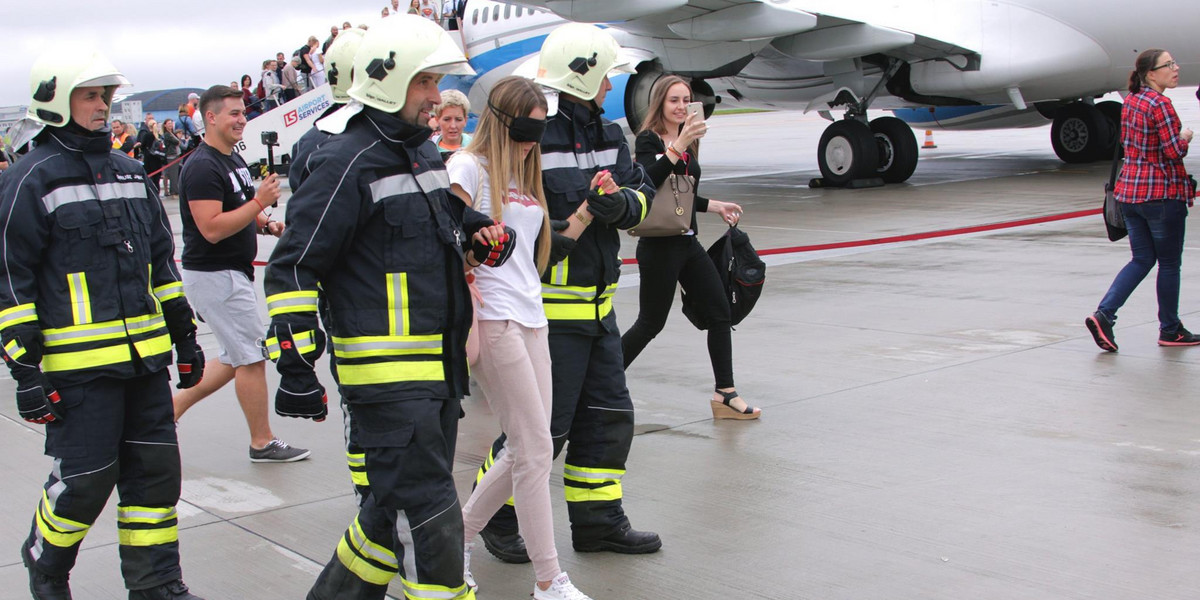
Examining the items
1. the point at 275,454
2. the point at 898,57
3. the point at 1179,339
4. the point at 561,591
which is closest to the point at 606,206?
the point at 561,591

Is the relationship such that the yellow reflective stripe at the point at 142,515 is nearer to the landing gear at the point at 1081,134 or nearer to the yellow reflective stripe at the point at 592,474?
the yellow reflective stripe at the point at 592,474

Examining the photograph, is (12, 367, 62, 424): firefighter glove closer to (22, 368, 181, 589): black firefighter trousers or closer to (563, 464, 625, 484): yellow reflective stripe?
(22, 368, 181, 589): black firefighter trousers

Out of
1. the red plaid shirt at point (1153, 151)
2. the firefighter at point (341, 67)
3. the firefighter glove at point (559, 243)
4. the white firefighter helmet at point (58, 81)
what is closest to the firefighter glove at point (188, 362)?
the firefighter at point (341, 67)

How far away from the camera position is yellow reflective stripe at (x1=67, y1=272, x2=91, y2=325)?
12.3 feet

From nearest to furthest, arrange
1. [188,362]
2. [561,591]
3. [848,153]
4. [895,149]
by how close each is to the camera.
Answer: [561,591]
[188,362]
[848,153]
[895,149]

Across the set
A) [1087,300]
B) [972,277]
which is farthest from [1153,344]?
[972,277]

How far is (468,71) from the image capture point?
130 inches

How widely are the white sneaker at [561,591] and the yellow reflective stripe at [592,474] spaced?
52cm

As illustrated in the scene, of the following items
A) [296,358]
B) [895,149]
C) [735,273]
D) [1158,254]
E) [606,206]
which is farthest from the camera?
[895,149]

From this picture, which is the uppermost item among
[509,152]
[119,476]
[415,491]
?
[509,152]

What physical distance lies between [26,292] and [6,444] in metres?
2.78

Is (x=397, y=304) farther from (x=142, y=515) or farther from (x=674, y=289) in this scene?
(x=674, y=289)

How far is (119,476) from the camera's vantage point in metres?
3.87

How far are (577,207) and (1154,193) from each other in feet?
14.5
